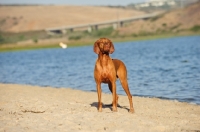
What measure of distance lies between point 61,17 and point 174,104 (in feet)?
550

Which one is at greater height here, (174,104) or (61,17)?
(174,104)

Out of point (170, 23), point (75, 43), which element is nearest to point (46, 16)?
point (170, 23)

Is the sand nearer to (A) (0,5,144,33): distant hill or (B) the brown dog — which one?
(B) the brown dog

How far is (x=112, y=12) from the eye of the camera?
192 meters

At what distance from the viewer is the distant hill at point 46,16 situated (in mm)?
164125

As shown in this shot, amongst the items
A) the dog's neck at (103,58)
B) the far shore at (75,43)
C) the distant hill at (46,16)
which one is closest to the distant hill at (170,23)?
the far shore at (75,43)

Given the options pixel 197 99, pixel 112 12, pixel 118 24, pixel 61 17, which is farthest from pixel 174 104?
pixel 112 12

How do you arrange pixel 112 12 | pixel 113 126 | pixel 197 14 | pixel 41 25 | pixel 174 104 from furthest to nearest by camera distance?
pixel 112 12 < pixel 41 25 < pixel 197 14 < pixel 174 104 < pixel 113 126

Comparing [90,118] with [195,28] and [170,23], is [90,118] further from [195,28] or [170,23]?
[170,23]

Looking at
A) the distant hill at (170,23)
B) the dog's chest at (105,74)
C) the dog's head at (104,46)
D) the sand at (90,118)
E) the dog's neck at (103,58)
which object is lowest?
the distant hill at (170,23)

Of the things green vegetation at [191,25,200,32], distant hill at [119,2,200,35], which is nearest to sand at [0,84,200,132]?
green vegetation at [191,25,200,32]

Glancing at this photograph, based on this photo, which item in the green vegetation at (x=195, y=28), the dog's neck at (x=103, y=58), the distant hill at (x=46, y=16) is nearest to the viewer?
the dog's neck at (x=103, y=58)

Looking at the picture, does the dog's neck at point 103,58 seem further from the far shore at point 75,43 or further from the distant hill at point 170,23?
the distant hill at point 170,23

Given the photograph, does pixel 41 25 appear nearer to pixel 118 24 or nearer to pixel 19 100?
pixel 118 24
